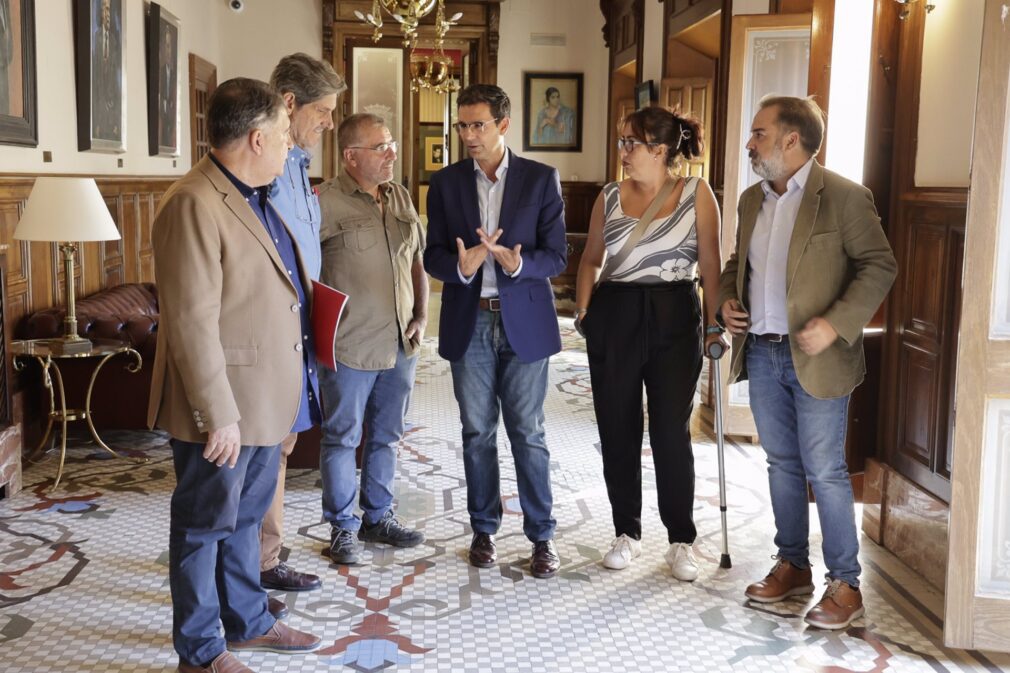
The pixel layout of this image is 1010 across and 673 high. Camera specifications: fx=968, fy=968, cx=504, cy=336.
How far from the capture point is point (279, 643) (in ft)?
9.97

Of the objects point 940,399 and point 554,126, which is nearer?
point 940,399

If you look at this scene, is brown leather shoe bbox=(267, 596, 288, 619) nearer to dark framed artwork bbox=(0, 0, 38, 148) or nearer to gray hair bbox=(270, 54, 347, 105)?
gray hair bbox=(270, 54, 347, 105)

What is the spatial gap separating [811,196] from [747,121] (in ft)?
9.74

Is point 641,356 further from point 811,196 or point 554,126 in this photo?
point 554,126

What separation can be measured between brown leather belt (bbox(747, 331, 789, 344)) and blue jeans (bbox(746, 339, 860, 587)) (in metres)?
0.01

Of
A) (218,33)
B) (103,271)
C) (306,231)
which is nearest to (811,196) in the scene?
(306,231)

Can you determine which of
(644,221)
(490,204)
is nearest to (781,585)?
(644,221)

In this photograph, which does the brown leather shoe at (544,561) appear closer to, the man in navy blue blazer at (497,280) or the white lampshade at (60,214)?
the man in navy blue blazer at (497,280)

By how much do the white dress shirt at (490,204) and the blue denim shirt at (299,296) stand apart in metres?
0.80

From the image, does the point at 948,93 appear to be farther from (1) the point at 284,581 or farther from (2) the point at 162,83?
(2) the point at 162,83

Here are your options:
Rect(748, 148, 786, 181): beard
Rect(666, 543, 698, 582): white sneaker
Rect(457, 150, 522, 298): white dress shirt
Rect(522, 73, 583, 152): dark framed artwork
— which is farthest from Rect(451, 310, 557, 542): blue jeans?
Rect(522, 73, 583, 152): dark framed artwork

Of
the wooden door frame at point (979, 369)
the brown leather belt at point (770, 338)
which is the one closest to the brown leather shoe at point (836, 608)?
the wooden door frame at point (979, 369)

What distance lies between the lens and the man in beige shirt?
3.70 meters

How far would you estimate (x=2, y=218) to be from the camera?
5.26 meters
